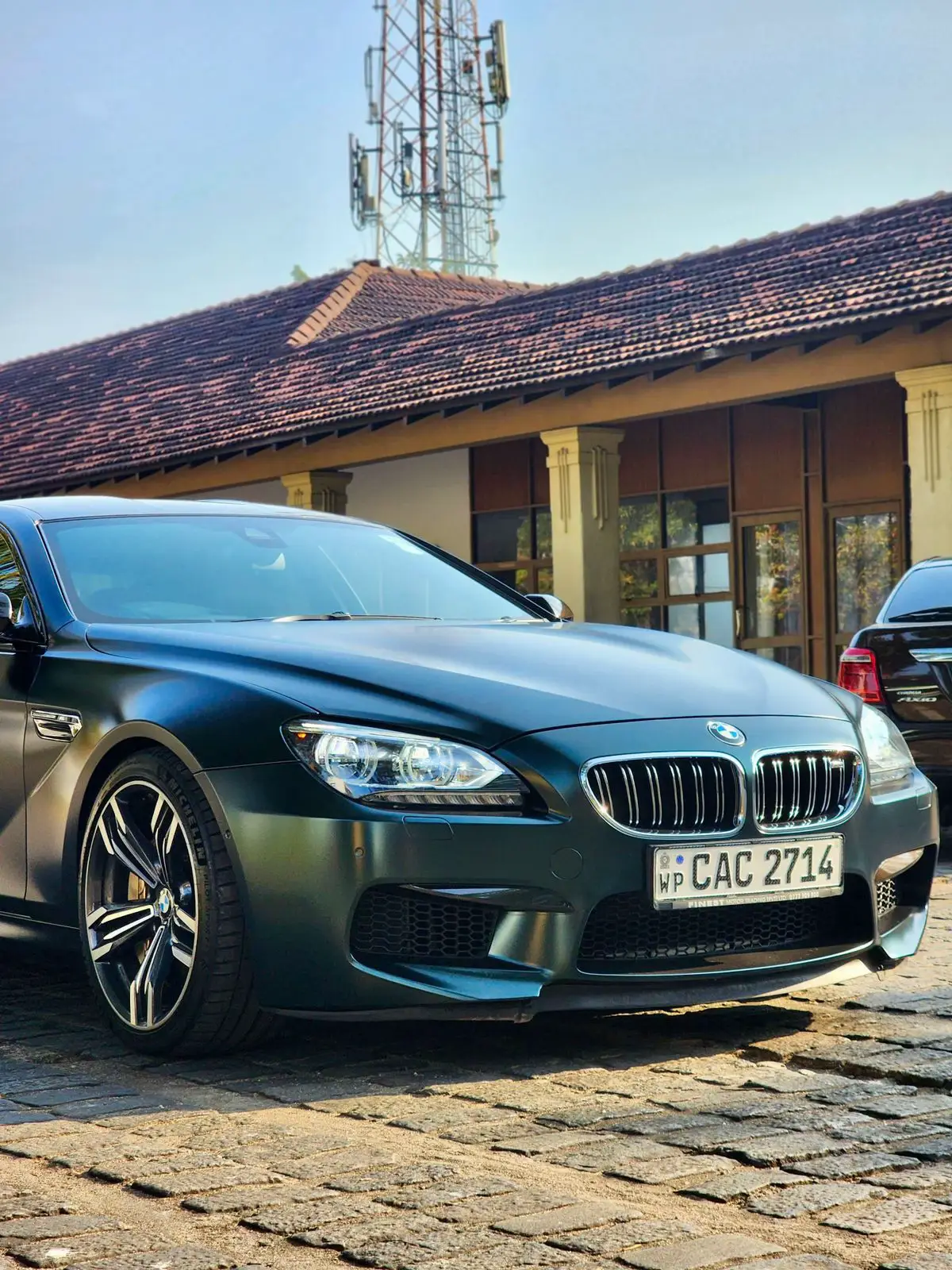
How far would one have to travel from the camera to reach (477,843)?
432cm

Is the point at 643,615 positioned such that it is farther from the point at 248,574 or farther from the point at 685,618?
the point at 248,574

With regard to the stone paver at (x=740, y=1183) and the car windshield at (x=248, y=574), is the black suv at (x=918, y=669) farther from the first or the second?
the stone paver at (x=740, y=1183)

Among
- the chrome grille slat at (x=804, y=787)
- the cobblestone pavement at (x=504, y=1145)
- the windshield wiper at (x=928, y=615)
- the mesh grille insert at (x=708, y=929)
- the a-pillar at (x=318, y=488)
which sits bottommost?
the cobblestone pavement at (x=504, y=1145)

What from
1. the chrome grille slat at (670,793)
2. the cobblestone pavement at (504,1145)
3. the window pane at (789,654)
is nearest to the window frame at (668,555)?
the window pane at (789,654)

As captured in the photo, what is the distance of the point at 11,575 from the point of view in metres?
5.80

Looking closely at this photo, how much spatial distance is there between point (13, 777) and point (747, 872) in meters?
2.16

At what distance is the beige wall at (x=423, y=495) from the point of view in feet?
79.6

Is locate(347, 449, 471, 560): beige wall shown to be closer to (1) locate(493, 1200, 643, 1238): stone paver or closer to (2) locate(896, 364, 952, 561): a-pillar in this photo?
(2) locate(896, 364, 952, 561): a-pillar

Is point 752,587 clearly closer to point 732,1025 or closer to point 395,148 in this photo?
point 732,1025

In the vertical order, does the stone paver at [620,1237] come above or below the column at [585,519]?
below

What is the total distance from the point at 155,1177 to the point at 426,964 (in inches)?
38.1

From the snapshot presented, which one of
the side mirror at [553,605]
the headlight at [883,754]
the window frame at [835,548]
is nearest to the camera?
the headlight at [883,754]

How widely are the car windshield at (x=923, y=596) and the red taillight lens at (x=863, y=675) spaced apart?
0.25 m

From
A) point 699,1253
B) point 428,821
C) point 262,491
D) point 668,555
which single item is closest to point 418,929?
point 428,821
